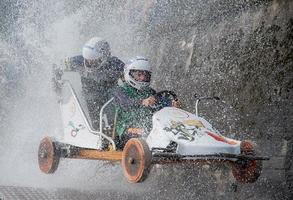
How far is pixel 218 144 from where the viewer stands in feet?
17.5

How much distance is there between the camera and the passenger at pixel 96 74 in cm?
724

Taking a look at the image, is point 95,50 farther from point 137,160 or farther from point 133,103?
point 137,160

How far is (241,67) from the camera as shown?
273 inches

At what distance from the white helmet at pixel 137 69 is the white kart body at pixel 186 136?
690 millimetres

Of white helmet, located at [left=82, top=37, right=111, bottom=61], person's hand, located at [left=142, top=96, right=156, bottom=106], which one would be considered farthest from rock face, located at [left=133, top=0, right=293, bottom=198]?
white helmet, located at [left=82, top=37, right=111, bottom=61]

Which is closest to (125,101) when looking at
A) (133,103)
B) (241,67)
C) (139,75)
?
(133,103)

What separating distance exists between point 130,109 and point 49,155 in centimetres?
151

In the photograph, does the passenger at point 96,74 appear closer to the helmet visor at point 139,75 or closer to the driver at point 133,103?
the driver at point 133,103

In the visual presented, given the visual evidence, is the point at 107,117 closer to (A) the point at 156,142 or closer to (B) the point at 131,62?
(B) the point at 131,62

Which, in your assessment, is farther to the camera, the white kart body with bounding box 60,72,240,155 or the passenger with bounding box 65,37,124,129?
the passenger with bounding box 65,37,124,129

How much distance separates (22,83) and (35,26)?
365 cm

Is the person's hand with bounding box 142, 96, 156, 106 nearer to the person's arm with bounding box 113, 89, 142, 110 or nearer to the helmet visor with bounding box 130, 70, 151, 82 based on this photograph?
the person's arm with bounding box 113, 89, 142, 110

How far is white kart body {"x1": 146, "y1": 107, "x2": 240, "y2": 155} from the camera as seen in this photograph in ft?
17.3

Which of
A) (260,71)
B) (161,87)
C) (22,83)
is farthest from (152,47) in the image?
(260,71)
